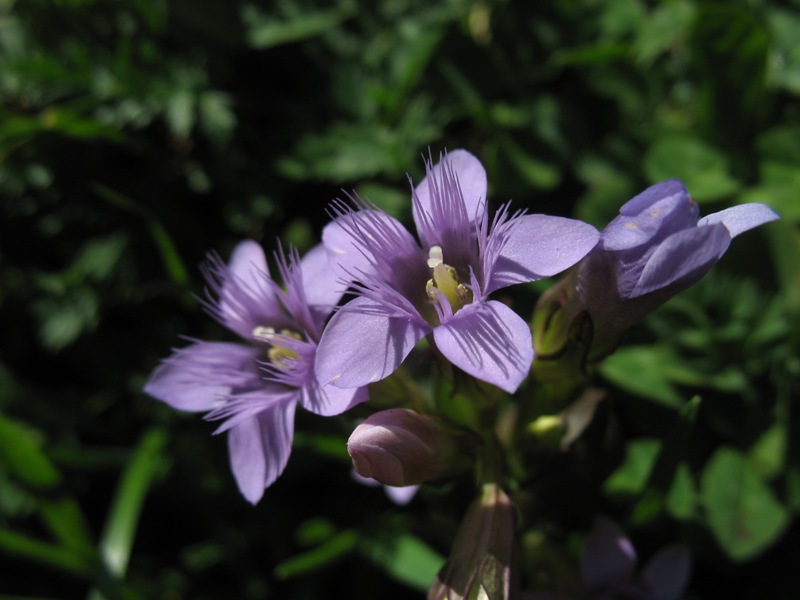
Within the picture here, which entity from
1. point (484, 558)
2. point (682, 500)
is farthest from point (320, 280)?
point (682, 500)

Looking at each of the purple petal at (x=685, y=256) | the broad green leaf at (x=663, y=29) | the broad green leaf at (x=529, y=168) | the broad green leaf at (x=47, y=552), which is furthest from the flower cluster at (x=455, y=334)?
the broad green leaf at (x=663, y=29)

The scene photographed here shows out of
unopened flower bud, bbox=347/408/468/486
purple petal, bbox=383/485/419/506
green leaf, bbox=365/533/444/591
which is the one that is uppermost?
unopened flower bud, bbox=347/408/468/486

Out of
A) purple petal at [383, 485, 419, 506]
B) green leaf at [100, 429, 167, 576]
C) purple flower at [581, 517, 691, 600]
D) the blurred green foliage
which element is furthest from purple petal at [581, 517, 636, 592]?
green leaf at [100, 429, 167, 576]

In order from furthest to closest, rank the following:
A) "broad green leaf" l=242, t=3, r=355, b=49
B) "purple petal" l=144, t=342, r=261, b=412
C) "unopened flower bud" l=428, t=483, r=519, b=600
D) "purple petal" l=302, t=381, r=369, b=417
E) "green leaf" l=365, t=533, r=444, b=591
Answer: "broad green leaf" l=242, t=3, r=355, b=49 → "green leaf" l=365, t=533, r=444, b=591 → "purple petal" l=144, t=342, r=261, b=412 → "unopened flower bud" l=428, t=483, r=519, b=600 → "purple petal" l=302, t=381, r=369, b=417

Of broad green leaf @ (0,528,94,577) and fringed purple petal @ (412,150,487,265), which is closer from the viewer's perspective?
fringed purple petal @ (412,150,487,265)

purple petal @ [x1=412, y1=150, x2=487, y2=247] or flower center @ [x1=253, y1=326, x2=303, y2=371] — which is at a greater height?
purple petal @ [x1=412, y1=150, x2=487, y2=247]

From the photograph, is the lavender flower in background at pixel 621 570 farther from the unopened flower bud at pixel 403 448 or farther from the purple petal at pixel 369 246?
the purple petal at pixel 369 246

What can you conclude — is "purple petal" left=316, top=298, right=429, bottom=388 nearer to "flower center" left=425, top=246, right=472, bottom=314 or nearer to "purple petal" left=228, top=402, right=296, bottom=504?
"flower center" left=425, top=246, right=472, bottom=314
